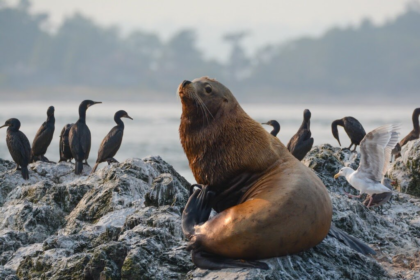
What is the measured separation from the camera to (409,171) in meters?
9.40

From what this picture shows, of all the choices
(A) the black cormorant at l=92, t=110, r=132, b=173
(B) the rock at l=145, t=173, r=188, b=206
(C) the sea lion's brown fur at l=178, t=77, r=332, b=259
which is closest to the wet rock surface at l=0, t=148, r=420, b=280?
(B) the rock at l=145, t=173, r=188, b=206

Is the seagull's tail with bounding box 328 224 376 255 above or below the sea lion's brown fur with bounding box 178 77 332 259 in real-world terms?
below

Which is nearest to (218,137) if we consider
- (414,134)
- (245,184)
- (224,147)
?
(224,147)

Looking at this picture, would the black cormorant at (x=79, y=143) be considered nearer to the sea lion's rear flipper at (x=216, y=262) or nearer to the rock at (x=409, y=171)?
the rock at (x=409, y=171)

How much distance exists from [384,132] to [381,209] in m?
0.82

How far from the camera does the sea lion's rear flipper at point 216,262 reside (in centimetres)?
538

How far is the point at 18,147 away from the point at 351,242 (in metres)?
7.57

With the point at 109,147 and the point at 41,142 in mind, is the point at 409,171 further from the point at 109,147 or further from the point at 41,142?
the point at 41,142

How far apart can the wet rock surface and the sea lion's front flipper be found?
0.72ft

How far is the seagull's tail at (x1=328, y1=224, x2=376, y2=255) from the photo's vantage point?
6098 mm

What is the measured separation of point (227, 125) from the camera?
600 centimetres

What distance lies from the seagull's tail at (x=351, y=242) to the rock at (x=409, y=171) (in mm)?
3193

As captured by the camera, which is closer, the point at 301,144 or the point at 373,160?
the point at 373,160

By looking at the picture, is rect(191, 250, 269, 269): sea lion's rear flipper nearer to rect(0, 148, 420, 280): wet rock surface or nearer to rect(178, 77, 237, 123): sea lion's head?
rect(0, 148, 420, 280): wet rock surface
